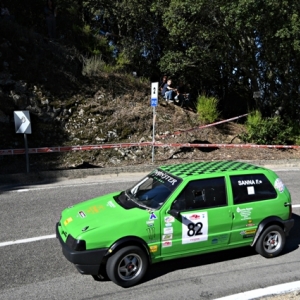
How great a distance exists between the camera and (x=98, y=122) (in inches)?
673

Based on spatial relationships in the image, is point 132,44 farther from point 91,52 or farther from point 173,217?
point 173,217

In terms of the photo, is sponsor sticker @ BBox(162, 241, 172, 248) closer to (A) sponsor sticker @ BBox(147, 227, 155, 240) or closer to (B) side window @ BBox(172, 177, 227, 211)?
(A) sponsor sticker @ BBox(147, 227, 155, 240)

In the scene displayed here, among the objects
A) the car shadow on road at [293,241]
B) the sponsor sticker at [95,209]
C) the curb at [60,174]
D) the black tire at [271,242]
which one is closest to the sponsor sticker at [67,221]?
the sponsor sticker at [95,209]

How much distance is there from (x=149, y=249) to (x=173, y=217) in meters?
0.58

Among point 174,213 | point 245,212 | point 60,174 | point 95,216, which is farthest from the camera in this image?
point 60,174

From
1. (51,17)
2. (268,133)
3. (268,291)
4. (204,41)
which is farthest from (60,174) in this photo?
(51,17)

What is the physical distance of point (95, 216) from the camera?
18.2 feet

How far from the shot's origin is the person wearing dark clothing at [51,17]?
66.0ft

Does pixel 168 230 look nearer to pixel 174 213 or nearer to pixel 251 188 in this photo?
pixel 174 213

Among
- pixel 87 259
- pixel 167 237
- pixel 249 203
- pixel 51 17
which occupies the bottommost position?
pixel 87 259

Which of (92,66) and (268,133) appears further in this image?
(92,66)

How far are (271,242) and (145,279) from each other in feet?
7.57

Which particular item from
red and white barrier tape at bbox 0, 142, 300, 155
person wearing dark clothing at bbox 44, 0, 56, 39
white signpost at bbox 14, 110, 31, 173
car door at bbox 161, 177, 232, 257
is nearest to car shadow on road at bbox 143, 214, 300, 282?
car door at bbox 161, 177, 232, 257

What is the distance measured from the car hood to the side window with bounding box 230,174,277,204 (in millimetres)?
1597
